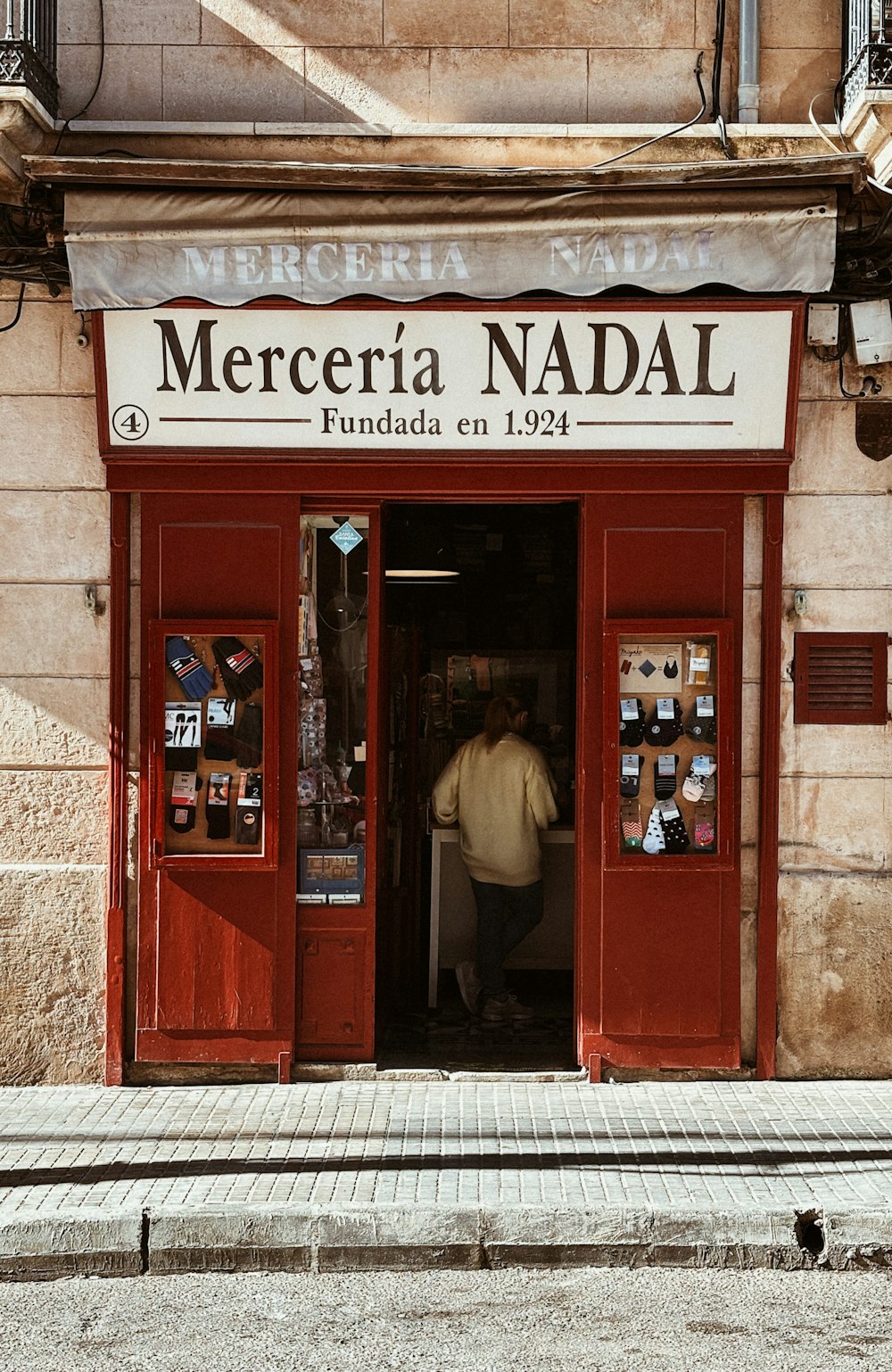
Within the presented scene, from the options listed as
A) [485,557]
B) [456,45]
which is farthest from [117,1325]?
[485,557]

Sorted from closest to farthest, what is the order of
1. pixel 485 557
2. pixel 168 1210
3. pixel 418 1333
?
pixel 418 1333, pixel 168 1210, pixel 485 557

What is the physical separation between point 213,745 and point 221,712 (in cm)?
17

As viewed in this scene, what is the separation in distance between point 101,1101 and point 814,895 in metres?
3.69

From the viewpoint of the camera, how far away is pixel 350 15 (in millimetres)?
7230

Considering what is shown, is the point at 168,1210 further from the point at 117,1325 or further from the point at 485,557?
the point at 485,557

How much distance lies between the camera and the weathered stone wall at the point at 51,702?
7.24 m

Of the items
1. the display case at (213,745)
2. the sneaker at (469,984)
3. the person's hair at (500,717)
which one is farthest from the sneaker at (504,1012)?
the display case at (213,745)

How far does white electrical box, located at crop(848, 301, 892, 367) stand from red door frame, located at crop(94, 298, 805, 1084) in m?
0.31

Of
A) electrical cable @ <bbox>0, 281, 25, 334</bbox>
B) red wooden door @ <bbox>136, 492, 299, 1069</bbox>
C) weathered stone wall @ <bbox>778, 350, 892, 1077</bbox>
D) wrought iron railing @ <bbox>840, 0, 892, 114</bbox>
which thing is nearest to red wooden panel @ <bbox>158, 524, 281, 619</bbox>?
red wooden door @ <bbox>136, 492, 299, 1069</bbox>

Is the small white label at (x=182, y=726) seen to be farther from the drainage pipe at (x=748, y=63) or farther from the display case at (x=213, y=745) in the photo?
the drainage pipe at (x=748, y=63)

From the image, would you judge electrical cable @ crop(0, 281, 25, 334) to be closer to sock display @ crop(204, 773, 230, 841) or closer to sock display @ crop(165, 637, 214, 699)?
sock display @ crop(165, 637, 214, 699)

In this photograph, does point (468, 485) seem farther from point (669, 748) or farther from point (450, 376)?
point (669, 748)

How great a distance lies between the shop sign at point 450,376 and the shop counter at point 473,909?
2947mm

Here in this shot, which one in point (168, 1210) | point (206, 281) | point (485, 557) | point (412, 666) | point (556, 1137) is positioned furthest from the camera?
point (485, 557)
